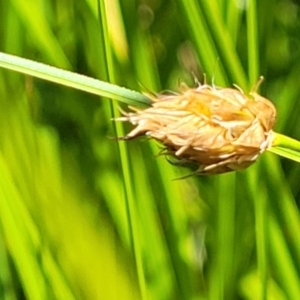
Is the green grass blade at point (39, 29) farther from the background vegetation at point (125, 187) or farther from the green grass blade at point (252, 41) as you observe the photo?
the green grass blade at point (252, 41)

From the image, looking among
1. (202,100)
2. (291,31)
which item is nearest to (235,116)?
(202,100)

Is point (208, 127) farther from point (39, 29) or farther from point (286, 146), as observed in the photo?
point (39, 29)

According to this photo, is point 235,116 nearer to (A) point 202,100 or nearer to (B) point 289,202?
(A) point 202,100

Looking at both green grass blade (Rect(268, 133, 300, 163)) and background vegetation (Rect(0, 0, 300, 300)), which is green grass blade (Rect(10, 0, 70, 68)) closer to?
background vegetation (Rect(0, 0, 300, 300))

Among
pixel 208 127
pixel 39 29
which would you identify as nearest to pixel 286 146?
pixel 208 127

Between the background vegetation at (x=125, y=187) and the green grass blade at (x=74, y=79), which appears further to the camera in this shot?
the background vegetation at (x=125, y=187)

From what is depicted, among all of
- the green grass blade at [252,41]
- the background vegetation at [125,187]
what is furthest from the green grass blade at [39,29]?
the green grass blade at [252,41]

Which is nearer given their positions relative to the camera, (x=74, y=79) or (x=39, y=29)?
(x=74, y=79)
